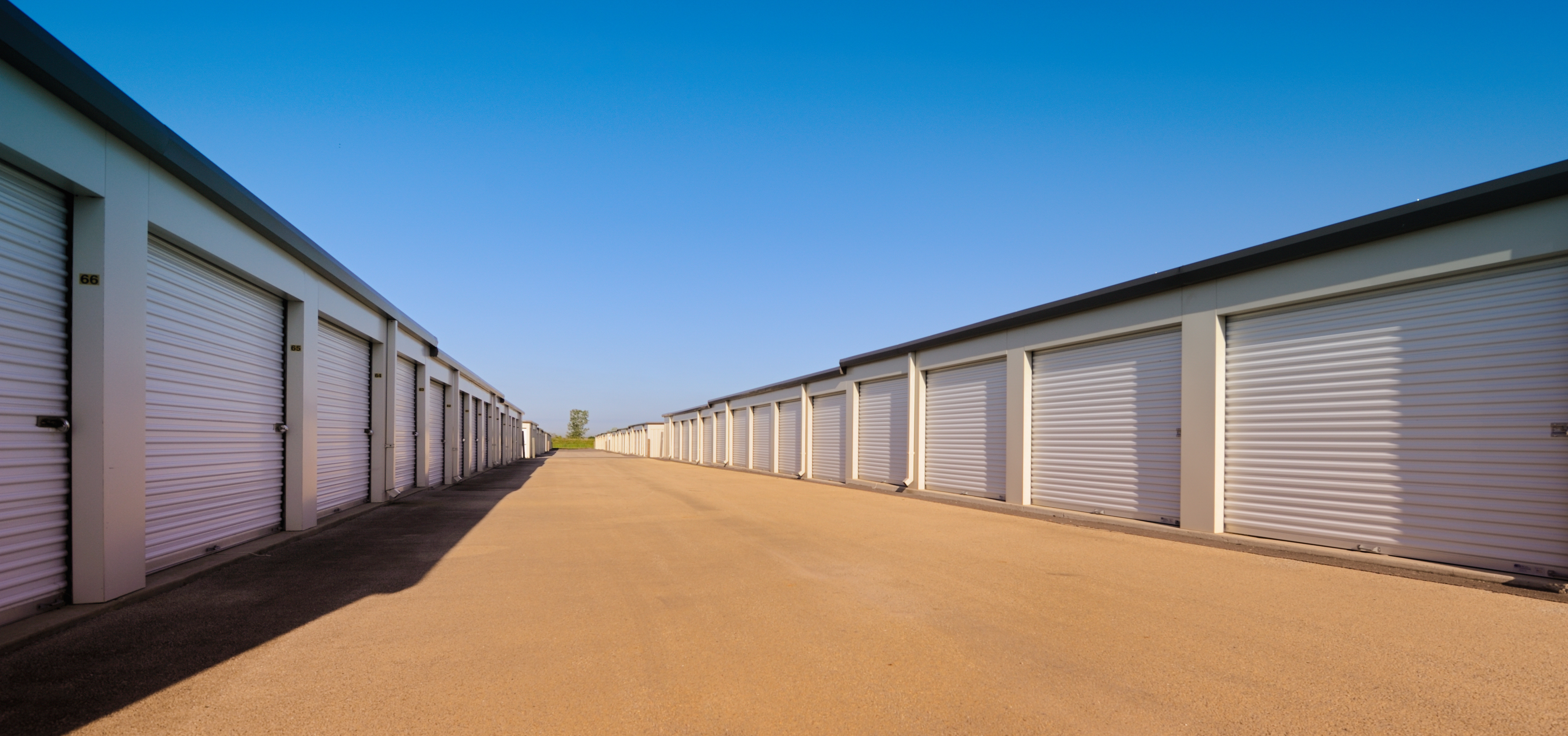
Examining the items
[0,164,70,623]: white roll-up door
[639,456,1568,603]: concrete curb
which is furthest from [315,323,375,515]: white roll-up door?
[639,456,1568,603]: concrete curb

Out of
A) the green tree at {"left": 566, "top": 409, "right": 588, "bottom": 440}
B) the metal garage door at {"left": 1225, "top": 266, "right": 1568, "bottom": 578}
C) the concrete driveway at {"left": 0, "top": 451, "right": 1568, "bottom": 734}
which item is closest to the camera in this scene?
the concrete driveway at {"left": 0, "top": 451, "right": 1568, "bottom": 734}

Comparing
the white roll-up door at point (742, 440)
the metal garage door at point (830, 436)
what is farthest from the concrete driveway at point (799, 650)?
the white roll-up door at point (742, 440)

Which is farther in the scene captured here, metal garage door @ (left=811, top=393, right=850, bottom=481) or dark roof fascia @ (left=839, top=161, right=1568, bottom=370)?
metal garage door @ (left=811, top=393, right=850, bottom=481)

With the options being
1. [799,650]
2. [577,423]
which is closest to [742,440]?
[799,650]

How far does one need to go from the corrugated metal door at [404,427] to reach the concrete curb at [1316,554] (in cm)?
1236

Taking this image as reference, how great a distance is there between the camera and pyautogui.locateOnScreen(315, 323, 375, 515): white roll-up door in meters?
10.5

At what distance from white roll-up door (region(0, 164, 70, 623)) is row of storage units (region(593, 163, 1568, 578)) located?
12201 mm

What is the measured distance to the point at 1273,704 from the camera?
3314 millimetres

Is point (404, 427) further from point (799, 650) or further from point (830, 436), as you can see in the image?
point (799, 650)

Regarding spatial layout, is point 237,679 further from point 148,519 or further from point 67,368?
point 148,519

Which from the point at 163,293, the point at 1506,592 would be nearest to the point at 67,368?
the point at 163,293

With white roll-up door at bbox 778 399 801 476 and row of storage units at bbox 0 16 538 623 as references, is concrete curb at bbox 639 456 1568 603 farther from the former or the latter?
white roll-up door at bbox 778 399 801 476

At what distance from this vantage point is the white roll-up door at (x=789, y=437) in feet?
80.6

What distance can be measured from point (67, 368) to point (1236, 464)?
1259cm
